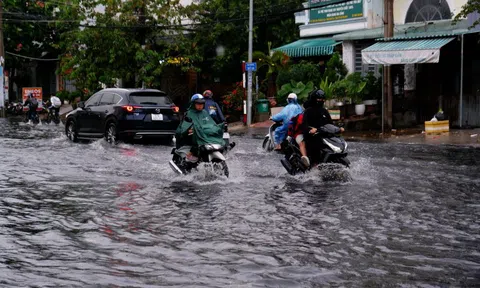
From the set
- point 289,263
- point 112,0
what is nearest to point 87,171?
point 289,263

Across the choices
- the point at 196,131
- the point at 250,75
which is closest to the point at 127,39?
the point at 250,75

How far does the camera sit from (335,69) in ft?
111

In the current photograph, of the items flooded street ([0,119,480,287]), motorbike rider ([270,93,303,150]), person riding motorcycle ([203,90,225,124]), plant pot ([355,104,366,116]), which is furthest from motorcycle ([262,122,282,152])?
plant pot ([355,104,366,116])

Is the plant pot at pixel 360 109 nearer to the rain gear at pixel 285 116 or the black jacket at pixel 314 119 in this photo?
the rain gear at pixel 285 116

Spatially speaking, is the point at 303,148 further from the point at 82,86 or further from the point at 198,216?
the point at 82,86

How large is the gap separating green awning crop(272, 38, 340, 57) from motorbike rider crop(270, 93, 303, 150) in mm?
15288

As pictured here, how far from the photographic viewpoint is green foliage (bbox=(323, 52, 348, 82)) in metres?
33.1

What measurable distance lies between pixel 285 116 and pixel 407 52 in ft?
28.0

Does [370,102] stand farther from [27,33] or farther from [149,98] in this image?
[27,33]

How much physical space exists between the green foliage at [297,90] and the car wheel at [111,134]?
11.0 metres

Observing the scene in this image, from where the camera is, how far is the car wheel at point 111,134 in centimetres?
2280

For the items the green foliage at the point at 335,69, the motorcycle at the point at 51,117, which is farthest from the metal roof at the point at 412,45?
the motorcycle at the point at 51,117

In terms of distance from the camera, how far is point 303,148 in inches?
563

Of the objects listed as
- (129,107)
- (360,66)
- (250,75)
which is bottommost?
(129,107)
